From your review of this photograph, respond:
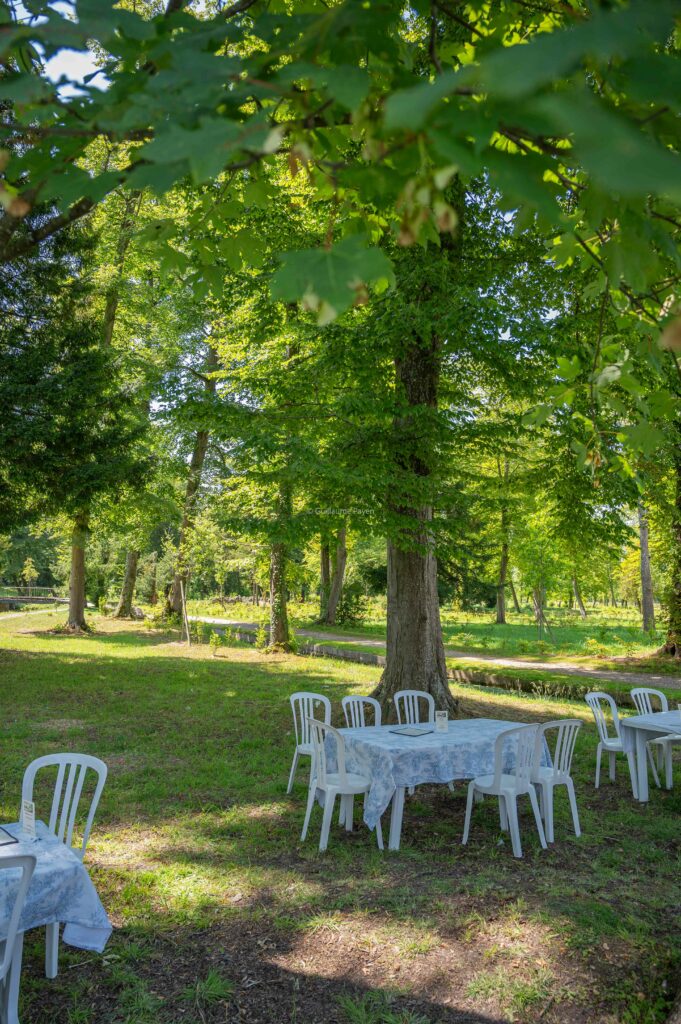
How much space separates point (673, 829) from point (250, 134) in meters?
6.72

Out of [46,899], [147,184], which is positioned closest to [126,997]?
[46,899]

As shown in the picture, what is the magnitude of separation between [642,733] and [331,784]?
353 centimetres

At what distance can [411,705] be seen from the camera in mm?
8273

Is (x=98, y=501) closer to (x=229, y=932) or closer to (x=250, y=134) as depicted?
(x=229, y=932)

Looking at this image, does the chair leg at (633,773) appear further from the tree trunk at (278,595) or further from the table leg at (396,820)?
the tree trunk at (278,595)

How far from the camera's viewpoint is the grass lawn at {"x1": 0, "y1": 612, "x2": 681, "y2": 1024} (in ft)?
11.8

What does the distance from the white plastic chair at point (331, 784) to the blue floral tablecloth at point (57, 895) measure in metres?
2.21

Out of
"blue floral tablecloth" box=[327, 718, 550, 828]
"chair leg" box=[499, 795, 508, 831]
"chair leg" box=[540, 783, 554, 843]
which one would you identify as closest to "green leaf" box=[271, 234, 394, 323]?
"blue floral tablecloth" box=[327, 718, 550, 828]

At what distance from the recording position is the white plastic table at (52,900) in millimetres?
3260

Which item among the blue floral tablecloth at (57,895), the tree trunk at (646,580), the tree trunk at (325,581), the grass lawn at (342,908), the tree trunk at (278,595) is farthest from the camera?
the tree trunk at (325,581)

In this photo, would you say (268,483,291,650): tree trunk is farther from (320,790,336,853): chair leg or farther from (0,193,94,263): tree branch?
(0,193,94,263): tree branch

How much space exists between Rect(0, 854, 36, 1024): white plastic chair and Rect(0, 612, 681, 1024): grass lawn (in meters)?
0.28

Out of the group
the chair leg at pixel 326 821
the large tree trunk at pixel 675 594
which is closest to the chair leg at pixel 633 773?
the chair leg at pixel 326 821

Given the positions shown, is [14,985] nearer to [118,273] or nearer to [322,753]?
[322,753]
